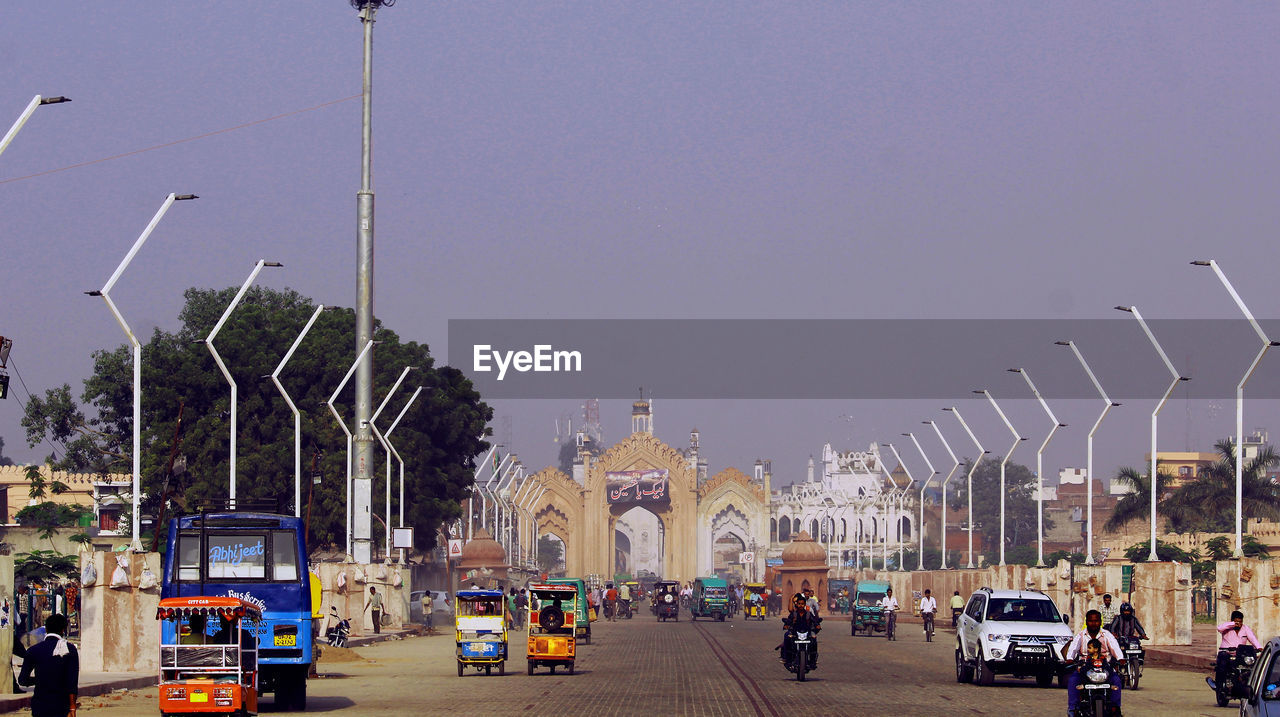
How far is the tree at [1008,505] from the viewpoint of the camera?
16575cm

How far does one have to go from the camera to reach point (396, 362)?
224ft

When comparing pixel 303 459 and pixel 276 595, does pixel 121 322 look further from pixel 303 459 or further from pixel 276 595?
pixel 303 459

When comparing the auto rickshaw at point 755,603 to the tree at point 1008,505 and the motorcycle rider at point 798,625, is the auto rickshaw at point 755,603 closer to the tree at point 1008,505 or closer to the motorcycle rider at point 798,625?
the motorcycle rider at point 798,625

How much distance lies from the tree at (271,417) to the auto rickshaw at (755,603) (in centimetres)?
1791

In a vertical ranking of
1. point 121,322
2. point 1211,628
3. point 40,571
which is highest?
point 121,322

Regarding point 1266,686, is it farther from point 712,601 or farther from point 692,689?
point 712,601

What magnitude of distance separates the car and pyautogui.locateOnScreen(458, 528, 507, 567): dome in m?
81.6

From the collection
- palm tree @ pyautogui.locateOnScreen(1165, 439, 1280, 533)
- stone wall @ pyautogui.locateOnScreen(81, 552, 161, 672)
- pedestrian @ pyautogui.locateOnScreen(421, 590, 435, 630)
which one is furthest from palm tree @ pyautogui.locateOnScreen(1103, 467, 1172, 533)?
stone wall @ pyautogui.locateOnScreen(81, 552, 161, 672)

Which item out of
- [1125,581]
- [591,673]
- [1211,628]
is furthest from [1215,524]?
[591,673]

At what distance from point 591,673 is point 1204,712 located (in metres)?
12.5

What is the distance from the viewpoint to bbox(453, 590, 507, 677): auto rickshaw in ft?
98.6

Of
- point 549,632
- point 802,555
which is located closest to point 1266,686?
point 549,632

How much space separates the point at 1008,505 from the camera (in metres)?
169

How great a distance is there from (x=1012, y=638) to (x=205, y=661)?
1444cm
